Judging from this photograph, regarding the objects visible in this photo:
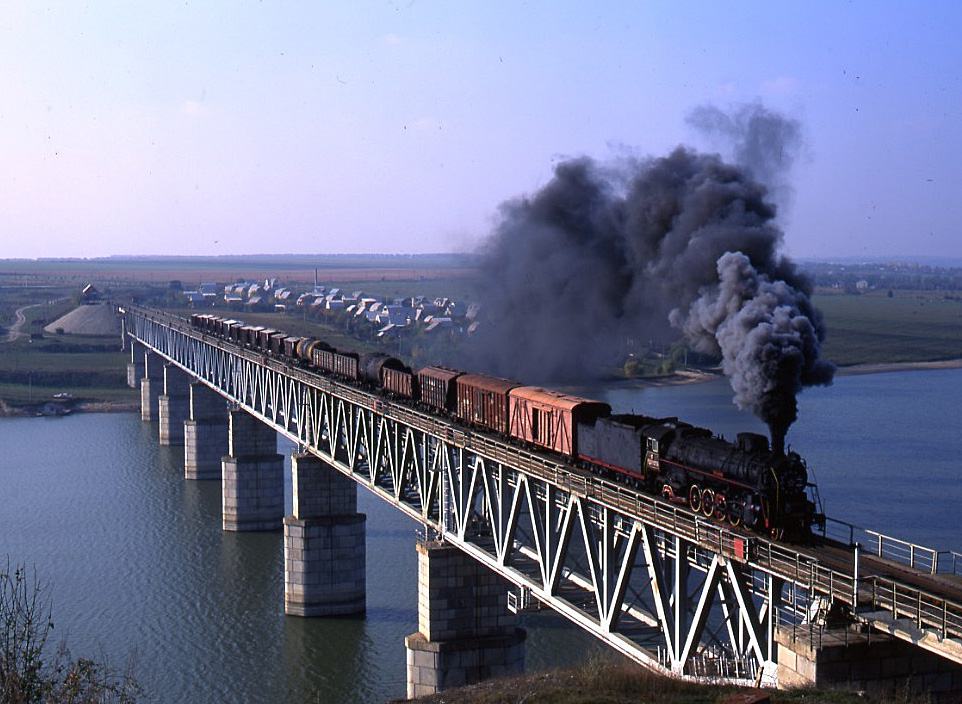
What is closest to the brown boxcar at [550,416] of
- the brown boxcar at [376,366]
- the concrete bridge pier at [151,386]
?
the brown boxcar at [376,366]

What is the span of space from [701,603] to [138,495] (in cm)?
6335

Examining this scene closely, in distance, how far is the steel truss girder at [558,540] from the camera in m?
22.9

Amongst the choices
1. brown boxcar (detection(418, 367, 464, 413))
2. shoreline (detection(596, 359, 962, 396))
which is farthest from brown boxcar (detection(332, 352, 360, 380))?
shoreline (detection(596, 359, 962, 396))

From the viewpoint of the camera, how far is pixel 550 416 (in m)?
36.1

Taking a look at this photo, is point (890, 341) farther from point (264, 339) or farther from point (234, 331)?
point (264, 339)

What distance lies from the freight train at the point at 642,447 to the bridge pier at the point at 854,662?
4.21 meters

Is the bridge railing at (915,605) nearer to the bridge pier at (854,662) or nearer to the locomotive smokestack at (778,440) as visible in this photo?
the bridge pier at (854,662)

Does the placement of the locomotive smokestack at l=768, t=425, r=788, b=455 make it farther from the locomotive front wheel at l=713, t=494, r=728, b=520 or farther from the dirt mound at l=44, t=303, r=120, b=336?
the dirt mound at l=44, t=303, r=120, b=336

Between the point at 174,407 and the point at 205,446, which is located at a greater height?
the point at 174,407

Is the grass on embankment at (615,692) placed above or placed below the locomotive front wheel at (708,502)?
below

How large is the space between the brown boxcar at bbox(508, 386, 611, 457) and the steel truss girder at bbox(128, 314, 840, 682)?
1839mm

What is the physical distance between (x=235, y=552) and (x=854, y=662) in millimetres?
48344

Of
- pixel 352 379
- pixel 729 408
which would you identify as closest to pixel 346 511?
pixel 352 379

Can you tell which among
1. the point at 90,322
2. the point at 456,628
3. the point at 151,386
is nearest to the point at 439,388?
the point at 456,628
